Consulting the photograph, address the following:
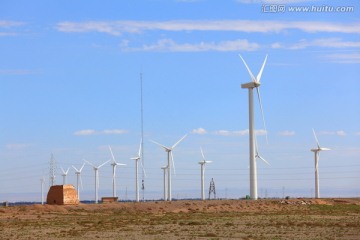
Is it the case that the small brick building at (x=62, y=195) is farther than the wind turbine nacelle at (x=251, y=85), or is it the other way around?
the wind turbine nacelle at (x=251, y=85)

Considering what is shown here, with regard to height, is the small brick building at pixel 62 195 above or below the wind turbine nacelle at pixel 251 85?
below

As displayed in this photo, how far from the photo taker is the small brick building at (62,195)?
120 metres

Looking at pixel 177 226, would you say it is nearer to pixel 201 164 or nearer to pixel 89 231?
pixel 89 231

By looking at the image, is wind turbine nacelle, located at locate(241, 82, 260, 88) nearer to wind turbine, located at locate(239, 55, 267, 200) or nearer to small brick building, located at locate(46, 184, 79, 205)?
wind turbine, located at locate(239, 55, 267, 200)

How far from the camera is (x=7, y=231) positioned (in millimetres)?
64375

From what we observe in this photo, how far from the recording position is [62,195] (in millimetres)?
119938

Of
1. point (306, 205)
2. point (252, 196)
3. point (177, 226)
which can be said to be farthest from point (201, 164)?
point (177, 226)

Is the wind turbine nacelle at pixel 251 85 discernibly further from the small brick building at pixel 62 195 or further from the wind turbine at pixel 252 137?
the small brick building at pixel 62 195

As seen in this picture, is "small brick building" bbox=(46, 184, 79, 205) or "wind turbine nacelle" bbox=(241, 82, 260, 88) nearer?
"small brick building" bbox=(46, 184, 79, 205)

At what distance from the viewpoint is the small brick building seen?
120 m

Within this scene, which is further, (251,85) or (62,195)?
(251,85)

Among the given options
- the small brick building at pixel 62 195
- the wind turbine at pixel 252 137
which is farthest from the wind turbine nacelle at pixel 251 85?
the small brick building at pixel 62 195

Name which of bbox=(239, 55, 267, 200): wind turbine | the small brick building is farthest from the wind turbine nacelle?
the small brick building

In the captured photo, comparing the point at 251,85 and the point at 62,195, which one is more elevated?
the point at 251,85
